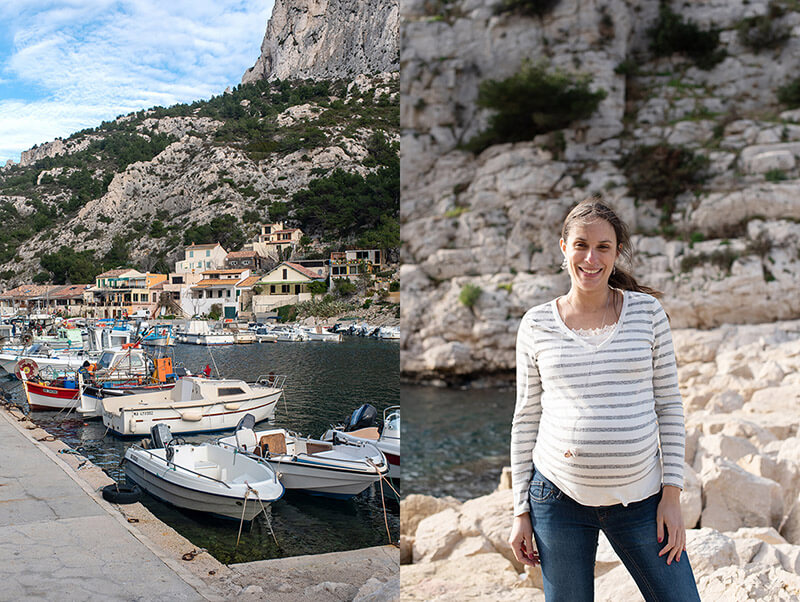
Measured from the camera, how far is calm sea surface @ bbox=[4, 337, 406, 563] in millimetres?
3104

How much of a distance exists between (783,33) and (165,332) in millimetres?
6111

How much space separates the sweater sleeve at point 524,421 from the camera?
0.65 meters

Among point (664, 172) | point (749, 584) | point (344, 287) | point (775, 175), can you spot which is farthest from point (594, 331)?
point (775, 175)

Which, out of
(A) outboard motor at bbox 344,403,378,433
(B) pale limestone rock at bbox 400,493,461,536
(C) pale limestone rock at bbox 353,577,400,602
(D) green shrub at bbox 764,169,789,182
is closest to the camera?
(C) pale limestone rock at bbox 353,577,400,602

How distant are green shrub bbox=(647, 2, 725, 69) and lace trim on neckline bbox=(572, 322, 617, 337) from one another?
207 inches

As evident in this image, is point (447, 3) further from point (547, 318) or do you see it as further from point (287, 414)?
point (287, 414)

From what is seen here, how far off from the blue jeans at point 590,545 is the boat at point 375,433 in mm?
3237

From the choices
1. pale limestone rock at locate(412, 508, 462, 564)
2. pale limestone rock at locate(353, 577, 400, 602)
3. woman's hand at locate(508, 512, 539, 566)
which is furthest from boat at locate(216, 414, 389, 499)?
woman's hand at locate(508, 512, 539, 566)

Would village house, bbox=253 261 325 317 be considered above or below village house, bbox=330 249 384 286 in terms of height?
below

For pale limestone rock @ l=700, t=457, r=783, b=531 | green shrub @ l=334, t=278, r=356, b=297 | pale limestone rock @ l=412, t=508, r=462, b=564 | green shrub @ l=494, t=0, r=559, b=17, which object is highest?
green shrub @ l=494, t=0, r=559, b=17

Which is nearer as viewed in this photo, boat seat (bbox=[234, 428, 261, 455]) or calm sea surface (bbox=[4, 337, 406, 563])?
calm sea surface (bbox=[4, 337, 406, 563])

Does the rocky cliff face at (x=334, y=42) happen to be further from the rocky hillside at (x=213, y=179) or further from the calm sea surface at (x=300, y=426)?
the calm sea surface at (x=300, y=426)

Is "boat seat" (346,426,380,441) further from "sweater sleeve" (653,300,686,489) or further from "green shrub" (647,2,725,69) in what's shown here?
"green shrub" (647,2,725,69)

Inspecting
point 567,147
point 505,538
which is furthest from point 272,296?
point 567,147
